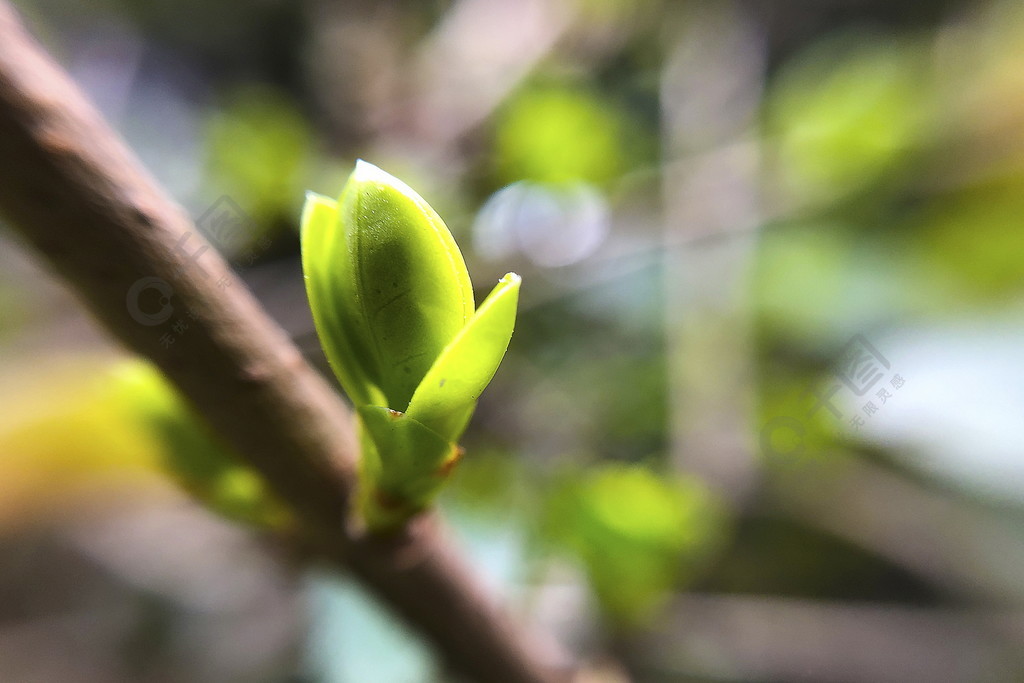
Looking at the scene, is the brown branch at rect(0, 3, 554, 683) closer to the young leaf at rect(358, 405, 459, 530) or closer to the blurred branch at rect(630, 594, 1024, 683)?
the young leaf at rect(358, 405, 459, 530)

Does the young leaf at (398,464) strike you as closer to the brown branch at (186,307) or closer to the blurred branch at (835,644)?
the brown branch at (186,307)

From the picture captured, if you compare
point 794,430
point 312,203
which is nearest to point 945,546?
point 794,430

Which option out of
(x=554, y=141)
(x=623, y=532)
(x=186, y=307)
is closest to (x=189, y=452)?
(x=186, y=307)

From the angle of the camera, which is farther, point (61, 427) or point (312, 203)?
point (61, 427)

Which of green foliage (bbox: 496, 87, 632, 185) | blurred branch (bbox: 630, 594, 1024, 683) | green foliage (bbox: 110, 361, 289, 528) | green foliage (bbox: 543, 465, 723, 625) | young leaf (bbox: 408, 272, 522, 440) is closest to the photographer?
young leaf (bbox: 408, 272, 522, 440)

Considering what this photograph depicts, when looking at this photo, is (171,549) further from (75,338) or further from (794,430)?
(794,430)

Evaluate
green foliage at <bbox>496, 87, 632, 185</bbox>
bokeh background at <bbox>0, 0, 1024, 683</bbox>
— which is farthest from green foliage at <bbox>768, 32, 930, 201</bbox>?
green foliage at <bbox>496, 87, 632, 185</bbox>

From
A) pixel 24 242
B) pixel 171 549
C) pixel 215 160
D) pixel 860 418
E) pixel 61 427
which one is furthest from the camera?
pixel 215 160
